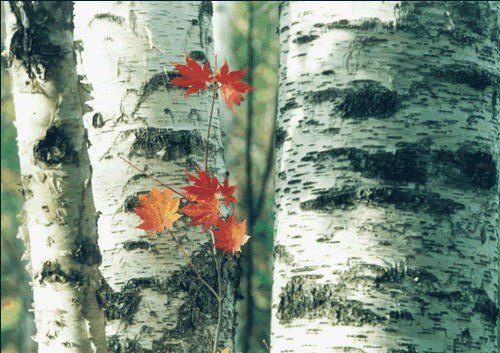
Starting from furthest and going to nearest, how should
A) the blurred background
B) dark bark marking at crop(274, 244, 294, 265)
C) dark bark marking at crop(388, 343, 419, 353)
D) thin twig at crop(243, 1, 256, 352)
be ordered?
the blurred background < thin twig at crop(243, 1, 256, 352) < dark bark marking at crop(274, 244, 294, 265) < dark bark marking at crop(388, 343, 419, 353)

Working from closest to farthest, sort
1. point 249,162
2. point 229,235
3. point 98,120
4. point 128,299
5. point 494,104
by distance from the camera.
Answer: point 494,104, point 229,235, point 128,299, point 98,120, point 249,162

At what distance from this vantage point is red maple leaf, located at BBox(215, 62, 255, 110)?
191cm

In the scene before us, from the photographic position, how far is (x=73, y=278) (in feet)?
5.48

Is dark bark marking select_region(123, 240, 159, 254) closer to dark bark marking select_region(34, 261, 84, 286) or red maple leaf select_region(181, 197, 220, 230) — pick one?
red maple leaf select_region(181, 197, 220, 230)

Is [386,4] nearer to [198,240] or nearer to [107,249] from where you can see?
[198,240]

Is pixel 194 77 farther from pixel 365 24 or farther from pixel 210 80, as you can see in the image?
pixel 365 24

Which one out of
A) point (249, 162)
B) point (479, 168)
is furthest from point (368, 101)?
point (249, 162)

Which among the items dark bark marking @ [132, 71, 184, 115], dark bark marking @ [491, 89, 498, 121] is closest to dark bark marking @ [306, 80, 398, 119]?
dark bark marking @ [491, 89, 498, 121]

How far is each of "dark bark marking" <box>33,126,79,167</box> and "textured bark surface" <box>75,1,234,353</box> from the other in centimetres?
36

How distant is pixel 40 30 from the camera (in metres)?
1.62

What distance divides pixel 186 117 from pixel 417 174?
78cm

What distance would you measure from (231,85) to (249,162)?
524 centimetres

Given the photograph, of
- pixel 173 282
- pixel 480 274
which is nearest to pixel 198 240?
pixel 173 282

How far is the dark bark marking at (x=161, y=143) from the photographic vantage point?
6.61 feet
